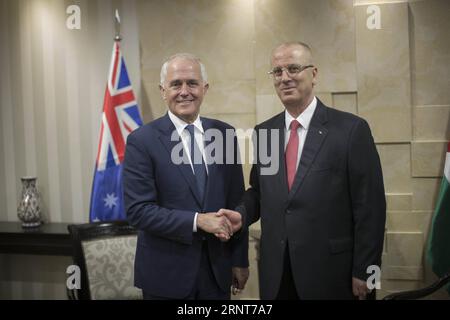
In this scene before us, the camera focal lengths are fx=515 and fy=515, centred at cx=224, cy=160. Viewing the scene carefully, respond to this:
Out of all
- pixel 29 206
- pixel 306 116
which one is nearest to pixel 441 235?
pixel 306 116

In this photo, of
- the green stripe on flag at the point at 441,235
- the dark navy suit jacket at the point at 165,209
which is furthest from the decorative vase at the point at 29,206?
the green stripe on flag at the point at 441,235

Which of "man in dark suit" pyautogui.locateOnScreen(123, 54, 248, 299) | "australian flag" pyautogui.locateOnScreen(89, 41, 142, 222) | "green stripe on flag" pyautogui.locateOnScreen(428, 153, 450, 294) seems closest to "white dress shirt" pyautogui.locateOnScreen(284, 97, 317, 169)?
"man in dark suit" pyautogui.locateOnScreen(123, 54, 248, 299)

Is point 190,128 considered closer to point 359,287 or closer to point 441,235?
point 359,287

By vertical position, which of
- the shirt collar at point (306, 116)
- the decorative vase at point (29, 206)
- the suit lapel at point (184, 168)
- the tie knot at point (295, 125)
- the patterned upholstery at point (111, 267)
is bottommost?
the patterned upholstery at point (111, 267)

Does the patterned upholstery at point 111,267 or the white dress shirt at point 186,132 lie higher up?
the white dress shirt at point 186,132

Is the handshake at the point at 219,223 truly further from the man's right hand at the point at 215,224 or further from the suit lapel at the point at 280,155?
the suit lapel at the point at 280,155

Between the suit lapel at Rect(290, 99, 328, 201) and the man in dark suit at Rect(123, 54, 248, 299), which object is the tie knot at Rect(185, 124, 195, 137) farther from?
the suit lapel at Rect(290, 99, 328, 201)

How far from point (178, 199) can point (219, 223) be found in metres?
0.18

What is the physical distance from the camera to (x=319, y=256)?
71.9 inches

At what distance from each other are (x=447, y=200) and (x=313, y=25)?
112cm

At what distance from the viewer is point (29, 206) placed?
315 centimetres

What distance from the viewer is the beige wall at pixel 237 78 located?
2646 millimetres

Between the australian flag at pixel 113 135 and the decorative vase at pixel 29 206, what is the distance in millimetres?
470
